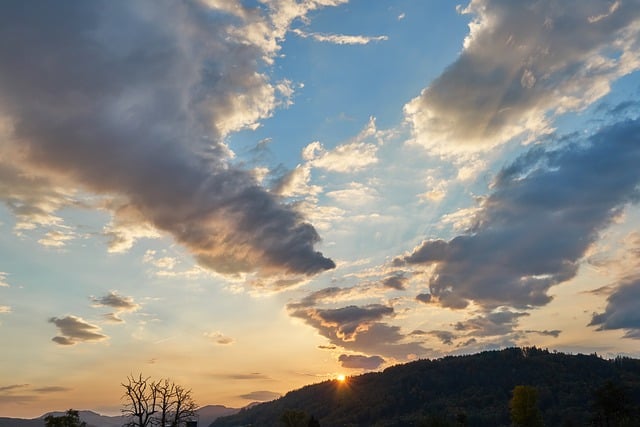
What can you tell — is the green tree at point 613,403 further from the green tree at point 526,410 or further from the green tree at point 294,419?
the green tree at point 294,419

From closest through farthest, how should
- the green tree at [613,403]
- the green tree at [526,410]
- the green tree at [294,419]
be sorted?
the green tree at [613,403]
the green tree at [526,410]
the green tree at [294,419]

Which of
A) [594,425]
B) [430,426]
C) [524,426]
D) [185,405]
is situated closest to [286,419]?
[430,426]

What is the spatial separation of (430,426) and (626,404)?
51.1 metres

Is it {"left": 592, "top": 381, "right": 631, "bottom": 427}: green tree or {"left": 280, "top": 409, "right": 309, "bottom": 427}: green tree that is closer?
{"left": 592, "top": 381, "right": 631, "bottom": 427}: green tree

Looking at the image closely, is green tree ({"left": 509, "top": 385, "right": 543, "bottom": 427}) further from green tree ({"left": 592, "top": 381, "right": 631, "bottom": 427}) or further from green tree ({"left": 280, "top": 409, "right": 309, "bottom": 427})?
green tree ({"left": 280, "top": 409, "right": 309, "bottom": 427})

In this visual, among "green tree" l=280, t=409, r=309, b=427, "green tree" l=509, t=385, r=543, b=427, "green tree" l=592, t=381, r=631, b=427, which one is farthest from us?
"green tree" l=280, t=409, r=309, b=427

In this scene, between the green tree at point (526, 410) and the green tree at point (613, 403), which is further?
the green tree at point (526, 410)

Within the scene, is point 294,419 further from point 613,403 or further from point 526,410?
point 613,403

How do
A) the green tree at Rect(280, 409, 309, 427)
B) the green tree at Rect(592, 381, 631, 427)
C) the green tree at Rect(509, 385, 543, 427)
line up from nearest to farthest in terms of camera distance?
the green tree at Rect(592, 381, 631, 427)
the green tree at Rect(509, 385, 543, 427)
the green tree at Rect(280, 409, 309, 427)

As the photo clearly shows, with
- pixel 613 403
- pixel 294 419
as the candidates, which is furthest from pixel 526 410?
pixel 294 419

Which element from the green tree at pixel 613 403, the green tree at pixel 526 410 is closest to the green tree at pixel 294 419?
the green tree at pixel 526 410

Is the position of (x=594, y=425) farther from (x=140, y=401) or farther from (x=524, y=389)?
(x=140, y=401)

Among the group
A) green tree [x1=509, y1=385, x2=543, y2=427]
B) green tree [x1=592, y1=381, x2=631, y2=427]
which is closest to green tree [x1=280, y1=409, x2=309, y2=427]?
green tree [x1=509, y1=385, x2=543, y2=427]

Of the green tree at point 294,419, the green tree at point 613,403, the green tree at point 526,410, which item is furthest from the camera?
the green tree at point 294,419
